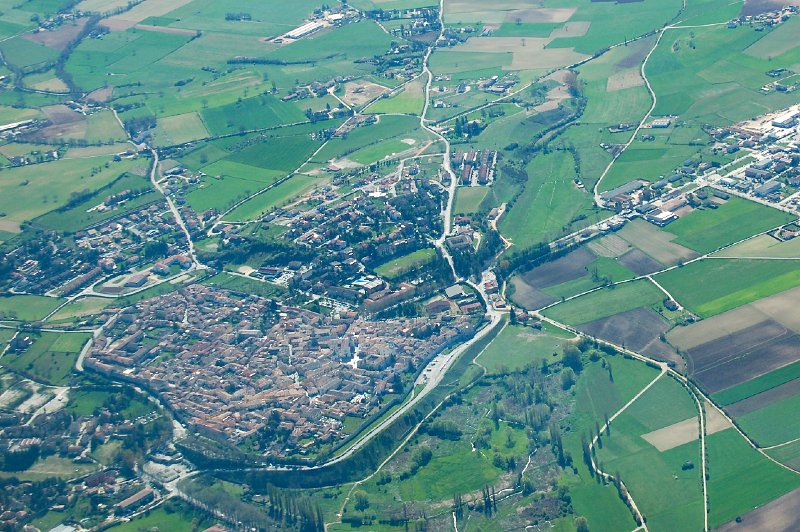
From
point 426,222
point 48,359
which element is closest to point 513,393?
point 426,222

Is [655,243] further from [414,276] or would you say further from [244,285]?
[244,285]

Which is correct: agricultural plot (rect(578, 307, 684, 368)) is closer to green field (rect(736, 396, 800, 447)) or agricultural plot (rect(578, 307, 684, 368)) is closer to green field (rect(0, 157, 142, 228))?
green field (rect(736, 396, 800, 447))

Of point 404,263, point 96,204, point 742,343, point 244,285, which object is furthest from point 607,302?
point 96,204

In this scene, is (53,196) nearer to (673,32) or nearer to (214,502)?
(214,502)

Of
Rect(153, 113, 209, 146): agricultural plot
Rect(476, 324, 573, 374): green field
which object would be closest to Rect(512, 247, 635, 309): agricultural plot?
Rect(476, 324, 573, 374): green field

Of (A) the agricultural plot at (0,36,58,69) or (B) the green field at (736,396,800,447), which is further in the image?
(A) the agricultural plot at (0,36,58,69)

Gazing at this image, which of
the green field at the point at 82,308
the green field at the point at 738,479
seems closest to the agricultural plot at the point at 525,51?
the green field at the point at 82,308
